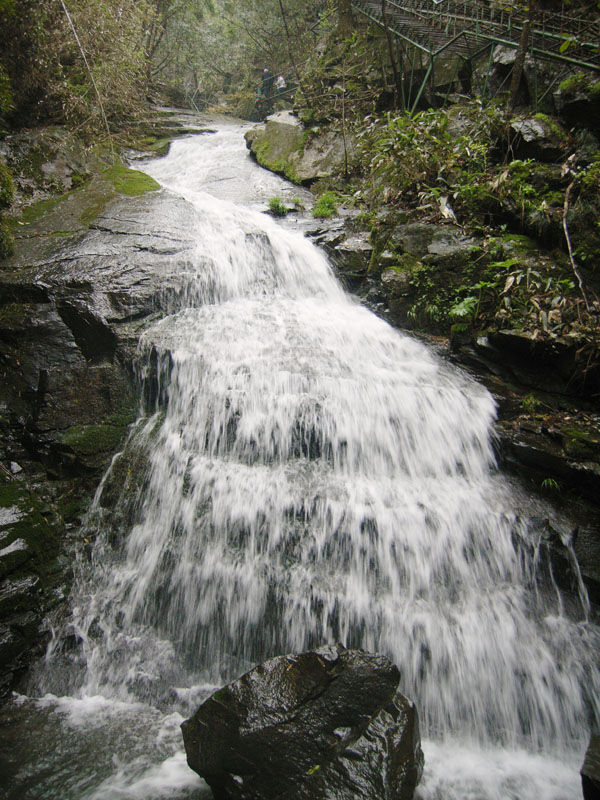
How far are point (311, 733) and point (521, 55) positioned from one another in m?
9.89

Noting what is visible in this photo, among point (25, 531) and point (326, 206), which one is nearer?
point (25, 531)

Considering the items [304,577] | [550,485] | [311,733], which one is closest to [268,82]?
[550,485]

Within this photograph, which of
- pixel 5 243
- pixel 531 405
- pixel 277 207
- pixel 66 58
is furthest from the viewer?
pixel 66 58

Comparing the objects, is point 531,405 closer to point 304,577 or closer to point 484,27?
point 304,577

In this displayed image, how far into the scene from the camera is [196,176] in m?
11.6

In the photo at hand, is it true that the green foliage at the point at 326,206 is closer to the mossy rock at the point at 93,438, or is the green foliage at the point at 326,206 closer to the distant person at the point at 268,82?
the mossy rock at the point at 93,438

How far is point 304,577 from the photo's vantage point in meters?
3.62

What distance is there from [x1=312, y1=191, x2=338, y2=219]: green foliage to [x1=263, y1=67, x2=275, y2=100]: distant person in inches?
620

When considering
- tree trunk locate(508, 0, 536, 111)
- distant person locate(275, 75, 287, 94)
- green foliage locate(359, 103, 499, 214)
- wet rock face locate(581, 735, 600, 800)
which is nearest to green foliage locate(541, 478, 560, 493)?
wet rock face locate(581, 735, 600, 800)

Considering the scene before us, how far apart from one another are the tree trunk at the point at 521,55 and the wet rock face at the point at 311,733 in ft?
30.4

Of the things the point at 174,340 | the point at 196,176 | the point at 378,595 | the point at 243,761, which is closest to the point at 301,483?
the point at 378,595

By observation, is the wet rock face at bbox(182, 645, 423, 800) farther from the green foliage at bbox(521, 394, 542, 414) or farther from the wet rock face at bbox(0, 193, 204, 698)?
the green foliage at bbox(521, 394, 542, 414)

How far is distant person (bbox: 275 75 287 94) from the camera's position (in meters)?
20.3

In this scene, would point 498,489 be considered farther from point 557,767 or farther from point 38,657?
point 38,657
